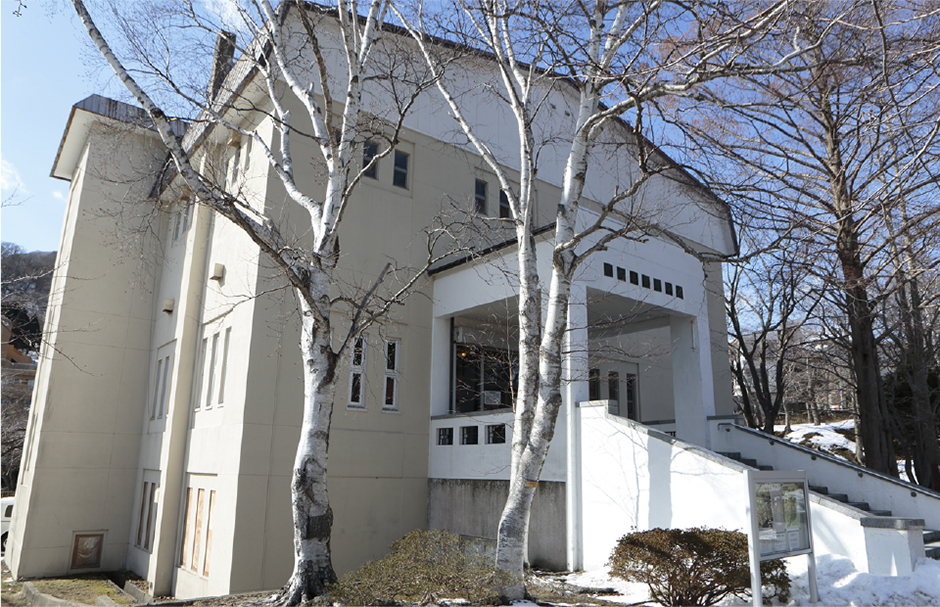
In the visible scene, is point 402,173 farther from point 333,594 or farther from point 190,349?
point 333,594

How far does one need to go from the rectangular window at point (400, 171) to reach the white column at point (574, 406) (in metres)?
5.57

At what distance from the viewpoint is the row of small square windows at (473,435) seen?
40.2ft

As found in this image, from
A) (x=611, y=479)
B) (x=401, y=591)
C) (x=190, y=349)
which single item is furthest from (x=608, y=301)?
(x=190, y=349)

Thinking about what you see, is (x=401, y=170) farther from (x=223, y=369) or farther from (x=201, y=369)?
(x=201, y=369)

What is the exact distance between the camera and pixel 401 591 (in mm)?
6949

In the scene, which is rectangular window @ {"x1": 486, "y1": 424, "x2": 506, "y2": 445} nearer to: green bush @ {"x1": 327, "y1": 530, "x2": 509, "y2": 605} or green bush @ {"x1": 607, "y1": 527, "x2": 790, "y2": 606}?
green bush @ {"x1": 327, "y1": 530, "x2": 509, "y2": 605}

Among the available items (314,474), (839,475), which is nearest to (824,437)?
(839,475)

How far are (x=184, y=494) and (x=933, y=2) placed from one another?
16.3 m

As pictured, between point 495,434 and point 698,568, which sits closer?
point 698,568

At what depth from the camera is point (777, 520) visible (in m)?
6.87

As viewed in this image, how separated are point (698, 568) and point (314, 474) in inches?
183

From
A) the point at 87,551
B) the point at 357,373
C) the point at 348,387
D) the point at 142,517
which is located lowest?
the point at 87,551

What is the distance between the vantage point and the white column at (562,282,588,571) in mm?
10250

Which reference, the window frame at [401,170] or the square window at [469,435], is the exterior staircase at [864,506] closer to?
the square window at [469,435]
